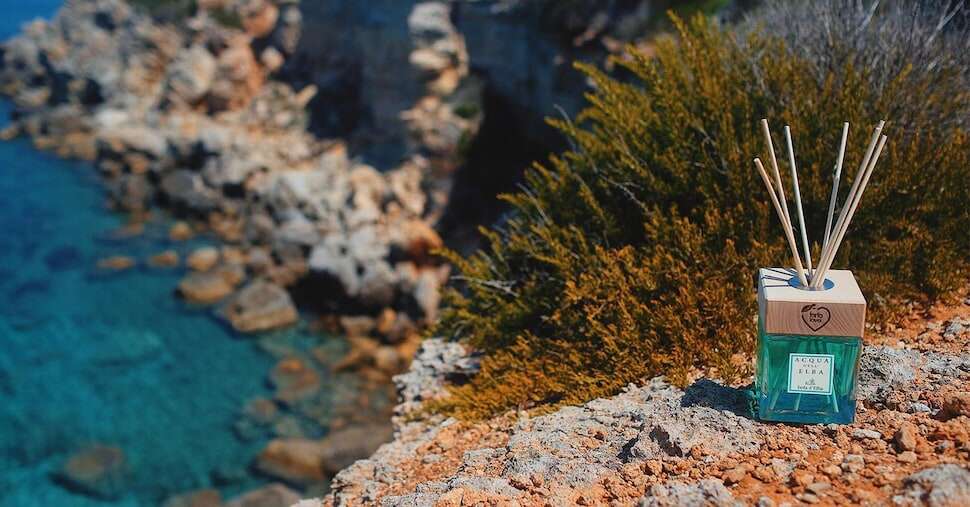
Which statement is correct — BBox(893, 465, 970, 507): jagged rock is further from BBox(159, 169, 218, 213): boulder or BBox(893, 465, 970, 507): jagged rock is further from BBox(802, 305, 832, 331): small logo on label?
BBox(159, 169, 218, 213): boulder

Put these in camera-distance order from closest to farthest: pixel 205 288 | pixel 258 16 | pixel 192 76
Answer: pixel 205 288
pixel 192 76
pixel 258 16

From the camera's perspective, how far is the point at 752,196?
648 cm

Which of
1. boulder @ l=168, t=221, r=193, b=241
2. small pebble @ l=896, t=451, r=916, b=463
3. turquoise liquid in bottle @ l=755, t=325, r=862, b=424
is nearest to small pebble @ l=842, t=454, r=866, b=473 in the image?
small pebble @ l=896, t=451, r=916, b=463

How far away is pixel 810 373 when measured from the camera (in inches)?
171

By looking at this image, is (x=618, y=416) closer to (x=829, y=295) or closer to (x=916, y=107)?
(x=829, y=295)

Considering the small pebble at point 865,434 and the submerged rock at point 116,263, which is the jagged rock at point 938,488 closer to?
the small pebble at point 865,434

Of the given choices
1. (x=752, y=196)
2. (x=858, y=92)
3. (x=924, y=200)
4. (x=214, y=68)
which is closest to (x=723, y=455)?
(x=752, y=196)

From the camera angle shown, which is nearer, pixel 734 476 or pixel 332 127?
pixel 734 476

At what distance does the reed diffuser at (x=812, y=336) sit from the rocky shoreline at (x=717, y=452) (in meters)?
0.17

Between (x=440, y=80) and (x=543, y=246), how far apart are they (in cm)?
1939

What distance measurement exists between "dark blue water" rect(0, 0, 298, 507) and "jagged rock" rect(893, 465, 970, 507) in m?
12.4

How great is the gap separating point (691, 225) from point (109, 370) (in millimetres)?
15634

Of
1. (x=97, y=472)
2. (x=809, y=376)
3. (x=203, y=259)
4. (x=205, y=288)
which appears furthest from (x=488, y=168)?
(x=809, y=376)

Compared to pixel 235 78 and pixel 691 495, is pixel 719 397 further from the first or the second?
pixel 235 78
